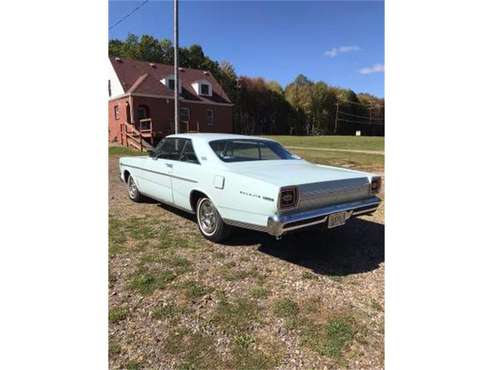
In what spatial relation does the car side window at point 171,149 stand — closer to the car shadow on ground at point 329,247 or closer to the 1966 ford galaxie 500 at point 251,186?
the 1966 ford galaxie 500 at point 251,186

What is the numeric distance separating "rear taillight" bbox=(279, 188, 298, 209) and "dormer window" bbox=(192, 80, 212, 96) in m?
24.1

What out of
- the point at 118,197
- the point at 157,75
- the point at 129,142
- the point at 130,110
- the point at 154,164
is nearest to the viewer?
the point at 154,164

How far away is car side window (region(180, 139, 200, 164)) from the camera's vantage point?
415 centimetres

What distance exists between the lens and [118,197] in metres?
6.25

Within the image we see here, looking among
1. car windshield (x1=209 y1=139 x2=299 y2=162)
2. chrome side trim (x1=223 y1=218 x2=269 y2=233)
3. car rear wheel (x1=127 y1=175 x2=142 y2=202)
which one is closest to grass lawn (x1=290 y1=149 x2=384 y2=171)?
car windshield (x1=209 y1=139 x2=299 y2=162)

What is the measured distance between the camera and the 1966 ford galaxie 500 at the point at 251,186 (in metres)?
3.06

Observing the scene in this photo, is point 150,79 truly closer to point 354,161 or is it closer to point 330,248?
point 354,161

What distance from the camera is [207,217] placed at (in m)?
3.99

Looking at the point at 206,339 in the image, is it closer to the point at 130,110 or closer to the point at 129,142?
the point at 129,142

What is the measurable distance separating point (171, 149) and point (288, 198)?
7.63 feet

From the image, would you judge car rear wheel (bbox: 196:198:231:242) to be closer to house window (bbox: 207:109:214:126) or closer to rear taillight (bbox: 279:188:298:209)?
rear taillight (bbox: 279:188:298:209)
